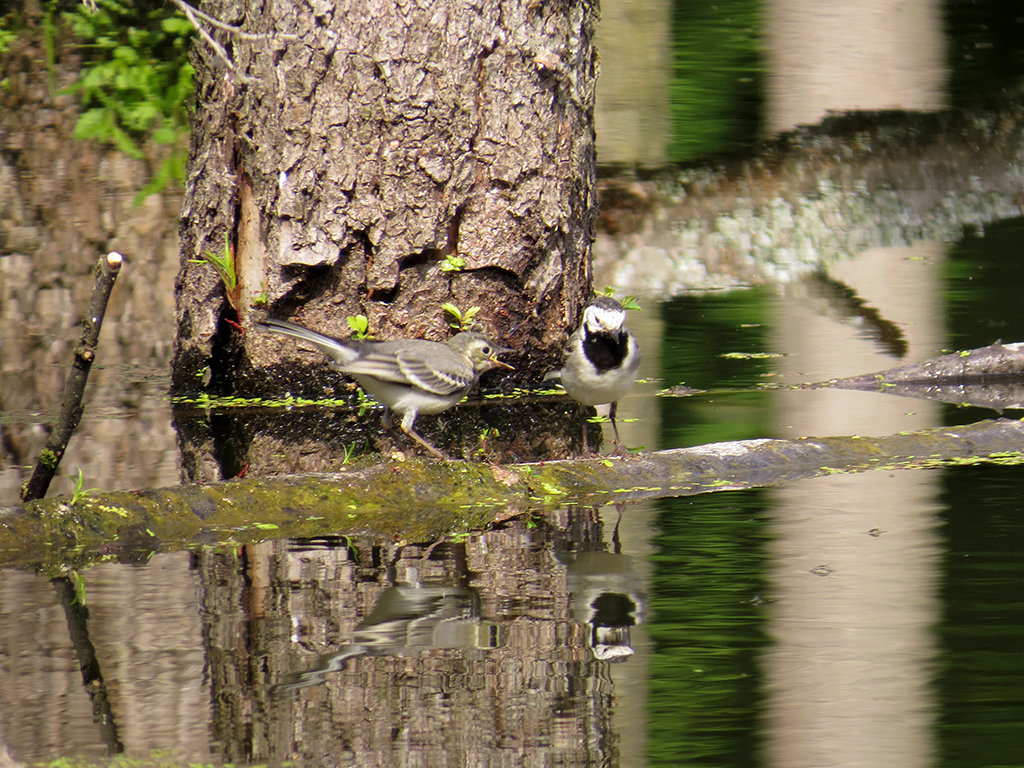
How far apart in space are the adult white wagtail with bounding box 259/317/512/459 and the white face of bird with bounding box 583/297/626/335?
54 cm

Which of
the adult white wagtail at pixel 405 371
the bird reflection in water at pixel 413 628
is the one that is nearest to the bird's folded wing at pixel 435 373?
the adult white wagtail at pixel 405 371

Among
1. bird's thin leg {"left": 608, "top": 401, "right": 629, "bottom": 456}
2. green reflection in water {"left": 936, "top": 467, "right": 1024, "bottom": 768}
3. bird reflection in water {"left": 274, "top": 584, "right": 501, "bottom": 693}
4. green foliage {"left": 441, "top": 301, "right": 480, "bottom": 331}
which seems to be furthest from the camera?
green foliage {"left": 441, "top": 301, "right": 480, "bottom": 331}

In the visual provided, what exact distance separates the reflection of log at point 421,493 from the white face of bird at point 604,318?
98 centimetres

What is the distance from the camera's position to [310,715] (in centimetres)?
357

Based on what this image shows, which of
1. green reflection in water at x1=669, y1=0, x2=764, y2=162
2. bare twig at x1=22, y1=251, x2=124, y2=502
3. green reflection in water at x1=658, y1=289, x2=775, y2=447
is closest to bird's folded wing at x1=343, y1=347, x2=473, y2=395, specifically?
green reflection in water at x1=658, y1=289, x2=775, y2=447

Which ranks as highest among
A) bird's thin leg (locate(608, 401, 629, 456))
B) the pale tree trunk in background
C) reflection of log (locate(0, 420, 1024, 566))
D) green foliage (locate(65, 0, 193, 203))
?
green foliage (locate(65, 0, 193, 203))

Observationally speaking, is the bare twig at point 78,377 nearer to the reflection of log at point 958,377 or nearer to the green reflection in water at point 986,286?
the reflection of log at point 958,377

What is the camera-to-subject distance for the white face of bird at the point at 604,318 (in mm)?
6688

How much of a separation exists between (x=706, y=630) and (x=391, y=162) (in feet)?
12.8

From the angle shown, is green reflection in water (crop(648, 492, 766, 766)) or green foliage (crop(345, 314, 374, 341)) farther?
green foliage (crop(345, 314, 374, 341))

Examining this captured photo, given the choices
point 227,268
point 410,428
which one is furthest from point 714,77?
point 410,428

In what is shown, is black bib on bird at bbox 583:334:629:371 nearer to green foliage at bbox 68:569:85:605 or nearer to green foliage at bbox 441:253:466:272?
green foliage at bbox 441:253:466:272

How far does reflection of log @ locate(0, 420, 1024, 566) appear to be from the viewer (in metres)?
4.89

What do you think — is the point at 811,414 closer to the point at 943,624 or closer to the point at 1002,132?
the point at 943,624
